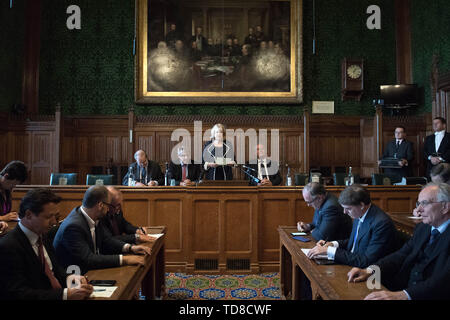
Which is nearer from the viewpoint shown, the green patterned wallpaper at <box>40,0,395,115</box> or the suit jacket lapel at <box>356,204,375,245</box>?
the suit jacket lapel at <box>356,204,375,245</box>

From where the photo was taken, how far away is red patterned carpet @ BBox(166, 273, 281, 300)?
12.1ft

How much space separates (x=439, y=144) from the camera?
6371mm

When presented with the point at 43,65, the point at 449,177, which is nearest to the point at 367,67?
the point at 449,177

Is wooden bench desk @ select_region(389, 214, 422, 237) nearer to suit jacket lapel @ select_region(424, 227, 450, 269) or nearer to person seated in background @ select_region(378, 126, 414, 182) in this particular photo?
suit jacket lapel @ select_region(424, 227, 450, 269)

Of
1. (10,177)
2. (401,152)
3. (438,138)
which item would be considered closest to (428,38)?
(438,138)

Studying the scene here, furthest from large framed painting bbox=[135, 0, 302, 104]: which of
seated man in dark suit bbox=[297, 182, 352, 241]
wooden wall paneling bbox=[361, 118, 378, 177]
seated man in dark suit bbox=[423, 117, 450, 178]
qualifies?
seated man in dark suit bbox=[297, 182, 352, 241]

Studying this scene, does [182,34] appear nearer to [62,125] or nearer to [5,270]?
[62,125]

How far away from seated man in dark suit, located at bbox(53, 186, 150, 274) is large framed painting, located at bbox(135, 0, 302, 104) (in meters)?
6.12

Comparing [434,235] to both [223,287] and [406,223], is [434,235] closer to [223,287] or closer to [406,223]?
[406,223]

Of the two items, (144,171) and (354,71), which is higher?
(354,71)

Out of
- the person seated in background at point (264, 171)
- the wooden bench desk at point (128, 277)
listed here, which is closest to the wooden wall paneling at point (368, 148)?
the person seated in background at point (264, 171)

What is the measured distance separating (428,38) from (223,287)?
733cm

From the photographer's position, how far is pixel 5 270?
1699mm

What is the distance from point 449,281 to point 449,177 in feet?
5.90
